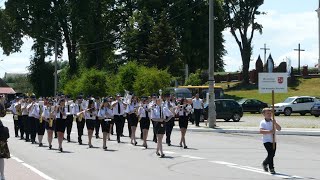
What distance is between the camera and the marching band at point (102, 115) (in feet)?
67.2

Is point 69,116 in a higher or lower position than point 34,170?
higher

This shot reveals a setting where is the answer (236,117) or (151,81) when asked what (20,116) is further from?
(151,81)

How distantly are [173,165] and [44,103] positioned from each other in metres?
9.22

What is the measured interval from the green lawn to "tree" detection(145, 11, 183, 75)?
9.16 meters

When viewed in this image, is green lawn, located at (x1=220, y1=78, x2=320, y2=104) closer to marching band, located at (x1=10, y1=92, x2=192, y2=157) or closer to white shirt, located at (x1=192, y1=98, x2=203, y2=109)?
white shirt, located at (x1=192, y1=98, x2=203, y2=109)

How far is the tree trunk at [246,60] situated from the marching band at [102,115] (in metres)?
53.9

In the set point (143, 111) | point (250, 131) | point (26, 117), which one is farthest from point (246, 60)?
point (143, 111)

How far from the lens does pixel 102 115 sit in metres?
21.9

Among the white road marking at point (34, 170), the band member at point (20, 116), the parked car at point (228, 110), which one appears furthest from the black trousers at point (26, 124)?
the parked car at point (228, 110)

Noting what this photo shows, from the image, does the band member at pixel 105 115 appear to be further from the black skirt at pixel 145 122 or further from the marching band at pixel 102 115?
the black skirt at pixel 145 122

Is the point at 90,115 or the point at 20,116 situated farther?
the point at 20,116

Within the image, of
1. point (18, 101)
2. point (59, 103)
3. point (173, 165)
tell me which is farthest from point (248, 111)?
point (173, 165)

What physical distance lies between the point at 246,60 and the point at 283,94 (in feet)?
44.0

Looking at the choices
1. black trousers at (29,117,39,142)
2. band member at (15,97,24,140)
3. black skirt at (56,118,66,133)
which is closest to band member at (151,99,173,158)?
black skirt at (56,118,66,133)
